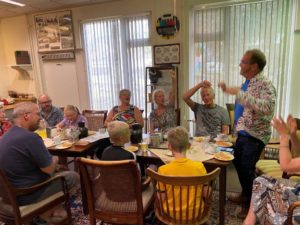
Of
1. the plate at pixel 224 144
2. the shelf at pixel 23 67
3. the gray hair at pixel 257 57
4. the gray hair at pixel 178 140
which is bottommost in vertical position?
the plate at pixel 224 144

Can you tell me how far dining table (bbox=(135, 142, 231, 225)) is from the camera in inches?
69.1

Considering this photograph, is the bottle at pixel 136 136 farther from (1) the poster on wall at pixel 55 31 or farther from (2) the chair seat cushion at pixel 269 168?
(1) the poster on wall at pixel 55 31

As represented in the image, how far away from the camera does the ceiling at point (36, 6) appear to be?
3.82m

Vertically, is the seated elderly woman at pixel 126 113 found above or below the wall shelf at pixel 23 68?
below

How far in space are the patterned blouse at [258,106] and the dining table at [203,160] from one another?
1.56 ft

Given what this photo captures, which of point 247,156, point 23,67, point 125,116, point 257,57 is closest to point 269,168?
point 247,156

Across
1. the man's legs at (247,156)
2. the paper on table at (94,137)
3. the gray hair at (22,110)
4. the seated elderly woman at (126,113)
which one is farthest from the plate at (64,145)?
the man's legs at (247,156)

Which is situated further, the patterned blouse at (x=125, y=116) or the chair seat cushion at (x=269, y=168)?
the patterned blouse at (x=125, y=116)

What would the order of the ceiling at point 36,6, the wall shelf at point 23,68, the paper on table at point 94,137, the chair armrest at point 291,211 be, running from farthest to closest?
the wall shelf at point 23,68 → the ceiling at point 36,6 → the paper on table at point 94,137 → the chair armrest at point 291,211

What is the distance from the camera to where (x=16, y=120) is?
1.83 meters

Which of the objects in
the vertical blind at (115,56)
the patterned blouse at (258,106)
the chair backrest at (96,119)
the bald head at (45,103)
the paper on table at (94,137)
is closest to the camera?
the patterned blouse at (258,106)

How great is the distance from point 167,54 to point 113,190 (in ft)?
8.78

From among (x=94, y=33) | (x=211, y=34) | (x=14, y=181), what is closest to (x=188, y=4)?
(x=211, y=34)

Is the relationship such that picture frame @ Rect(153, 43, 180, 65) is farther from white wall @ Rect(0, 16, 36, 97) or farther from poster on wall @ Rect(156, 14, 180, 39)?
white wall @ Rect(0, 16, 36, 97)
